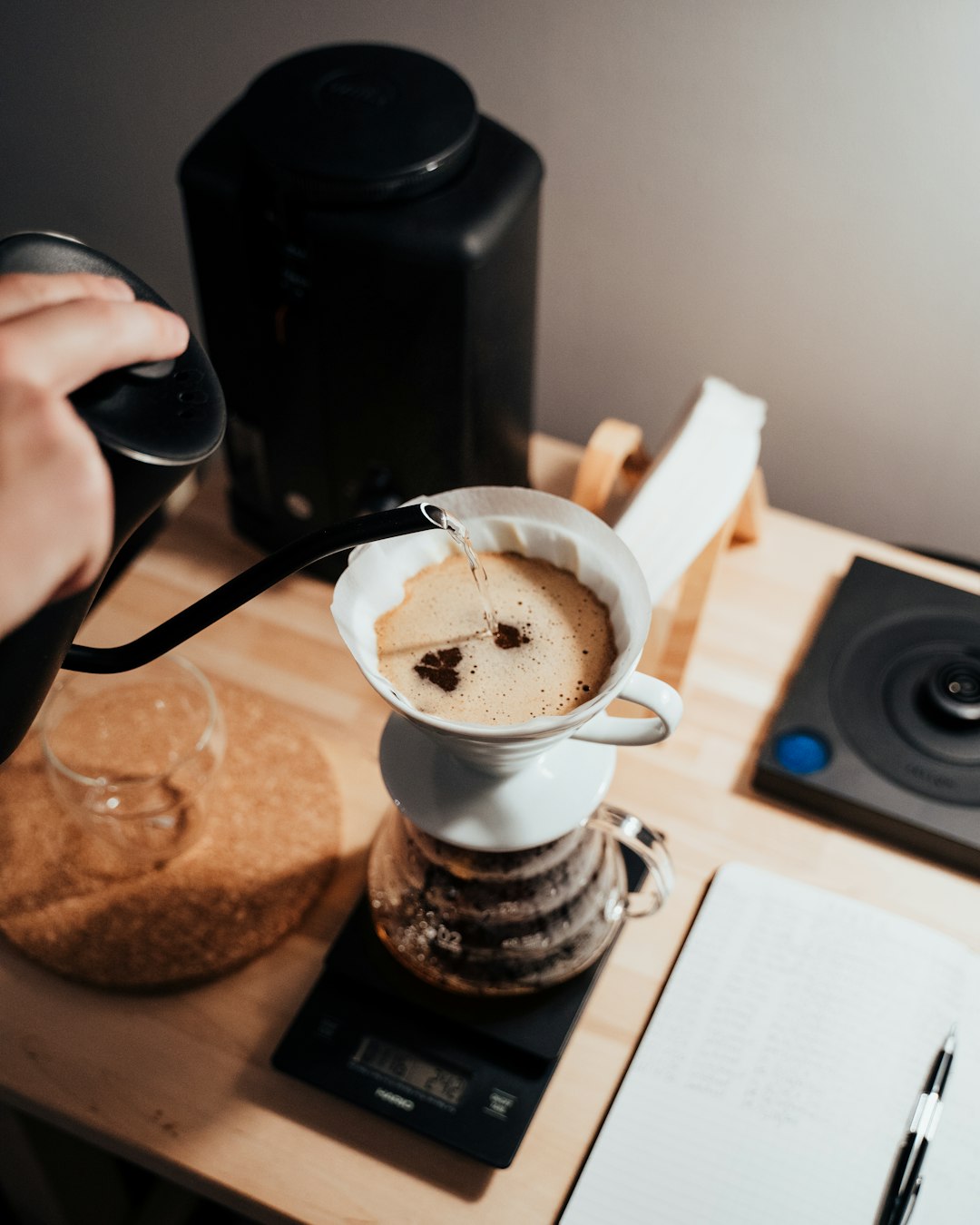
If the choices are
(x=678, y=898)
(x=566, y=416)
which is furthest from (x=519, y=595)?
(x=566, y=416)

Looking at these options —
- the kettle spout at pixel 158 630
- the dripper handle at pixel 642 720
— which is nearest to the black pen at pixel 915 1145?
the dripper handle at pixel 642 720

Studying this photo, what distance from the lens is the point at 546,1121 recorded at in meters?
0.73

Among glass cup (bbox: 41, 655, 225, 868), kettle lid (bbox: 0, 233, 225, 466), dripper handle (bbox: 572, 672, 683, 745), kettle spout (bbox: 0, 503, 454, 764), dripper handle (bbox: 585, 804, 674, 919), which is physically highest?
kettle lid (bbox: 0, 233, 225, 466)

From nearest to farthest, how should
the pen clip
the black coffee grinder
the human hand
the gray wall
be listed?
1. the human hand
2. the pen clip
3. the black coffee grinder
4. the gray wall

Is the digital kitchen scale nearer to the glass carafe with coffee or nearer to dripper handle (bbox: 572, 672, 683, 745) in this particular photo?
the glass carafe with coffee

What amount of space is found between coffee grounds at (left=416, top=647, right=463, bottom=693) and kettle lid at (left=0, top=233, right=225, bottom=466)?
19 cm

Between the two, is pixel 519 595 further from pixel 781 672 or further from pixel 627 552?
pixel 781 672

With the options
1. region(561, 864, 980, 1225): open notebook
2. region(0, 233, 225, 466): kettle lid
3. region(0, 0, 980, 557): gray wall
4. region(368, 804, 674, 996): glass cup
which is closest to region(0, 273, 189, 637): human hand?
region(0, 233, 225, 466): kettle lid

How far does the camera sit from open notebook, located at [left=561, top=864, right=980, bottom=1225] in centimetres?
69

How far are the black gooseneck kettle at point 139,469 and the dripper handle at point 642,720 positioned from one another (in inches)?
5.4

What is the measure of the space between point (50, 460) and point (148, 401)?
2.2 inches

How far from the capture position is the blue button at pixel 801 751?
2.83 ft

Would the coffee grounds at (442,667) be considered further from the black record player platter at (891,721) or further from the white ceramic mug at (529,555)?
the black record player platter at (891,721)

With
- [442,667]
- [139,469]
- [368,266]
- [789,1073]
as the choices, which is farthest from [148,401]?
[789,1073]
